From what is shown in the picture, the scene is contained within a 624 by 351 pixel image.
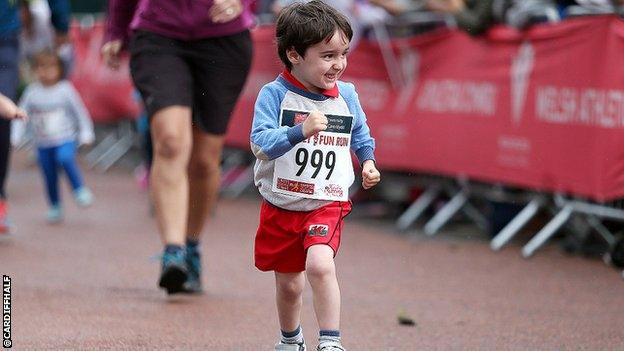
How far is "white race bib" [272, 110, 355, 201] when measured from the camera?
483 centimetres

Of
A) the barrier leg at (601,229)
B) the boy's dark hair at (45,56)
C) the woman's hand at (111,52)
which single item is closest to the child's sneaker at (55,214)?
the boy's dark hair at (45,56)

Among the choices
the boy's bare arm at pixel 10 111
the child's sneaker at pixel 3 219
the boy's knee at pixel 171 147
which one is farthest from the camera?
the child's sneaker at pixel 3 219

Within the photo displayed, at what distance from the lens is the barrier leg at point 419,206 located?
10570 millimetres

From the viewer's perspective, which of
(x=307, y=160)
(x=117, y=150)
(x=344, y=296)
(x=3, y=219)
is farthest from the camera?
(x=117, y=150)

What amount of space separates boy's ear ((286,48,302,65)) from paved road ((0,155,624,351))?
4.11ft

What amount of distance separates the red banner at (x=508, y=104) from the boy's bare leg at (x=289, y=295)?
3596 mm

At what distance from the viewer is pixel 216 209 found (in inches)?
466

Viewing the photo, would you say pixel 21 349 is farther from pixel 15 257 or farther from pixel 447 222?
pixel 447 222

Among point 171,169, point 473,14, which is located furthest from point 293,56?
point 473,14

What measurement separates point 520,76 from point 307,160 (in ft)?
14.7

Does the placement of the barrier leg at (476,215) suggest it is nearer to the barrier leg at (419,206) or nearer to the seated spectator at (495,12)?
the barrier leg at (419,206)

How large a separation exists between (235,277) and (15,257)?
1.51 metres

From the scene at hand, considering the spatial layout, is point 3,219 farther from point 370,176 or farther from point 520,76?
point 370,176

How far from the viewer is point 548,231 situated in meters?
8.83
